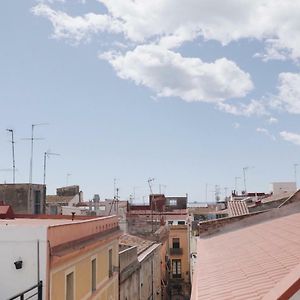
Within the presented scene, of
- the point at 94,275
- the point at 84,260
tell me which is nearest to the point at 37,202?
the point at 94,275

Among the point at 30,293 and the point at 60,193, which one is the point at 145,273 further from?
the point at 60,193

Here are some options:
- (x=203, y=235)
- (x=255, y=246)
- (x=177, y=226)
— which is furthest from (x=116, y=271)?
(x=177, y=226)

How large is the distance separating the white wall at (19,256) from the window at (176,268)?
2111 inches

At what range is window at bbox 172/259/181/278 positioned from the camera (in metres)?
64.6

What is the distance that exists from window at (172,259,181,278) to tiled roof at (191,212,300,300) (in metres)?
52.4

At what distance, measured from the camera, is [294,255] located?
9070mm

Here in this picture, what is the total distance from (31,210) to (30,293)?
23305mm

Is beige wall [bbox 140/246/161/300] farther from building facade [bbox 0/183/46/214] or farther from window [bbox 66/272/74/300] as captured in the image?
window [bbox 66/272/74/300]

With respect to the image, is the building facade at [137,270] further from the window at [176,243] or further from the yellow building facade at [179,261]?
the window at [176,243]

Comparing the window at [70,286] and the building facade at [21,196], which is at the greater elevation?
the building facade at [21,196]

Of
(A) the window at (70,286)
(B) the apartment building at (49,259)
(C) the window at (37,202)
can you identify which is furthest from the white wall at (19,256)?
(C) the window at (37,202)

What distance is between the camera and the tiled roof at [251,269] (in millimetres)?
6957

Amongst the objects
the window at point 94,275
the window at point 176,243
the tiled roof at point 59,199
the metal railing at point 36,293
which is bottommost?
the window at point 176,243

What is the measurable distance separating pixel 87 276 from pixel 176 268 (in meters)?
48.8
